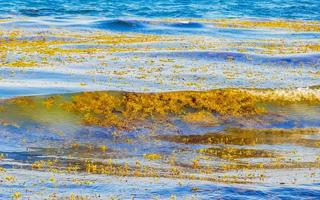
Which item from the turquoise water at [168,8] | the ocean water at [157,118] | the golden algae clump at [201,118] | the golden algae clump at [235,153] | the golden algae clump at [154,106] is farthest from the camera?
the turquoise water at [168,8]

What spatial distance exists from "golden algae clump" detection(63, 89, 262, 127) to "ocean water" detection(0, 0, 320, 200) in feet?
0.12

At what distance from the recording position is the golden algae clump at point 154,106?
23047 mm

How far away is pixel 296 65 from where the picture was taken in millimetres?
34500

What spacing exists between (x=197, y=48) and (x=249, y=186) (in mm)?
24905

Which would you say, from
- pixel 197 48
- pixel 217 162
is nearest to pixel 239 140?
pixel 217 162

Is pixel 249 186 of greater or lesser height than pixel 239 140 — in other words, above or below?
above

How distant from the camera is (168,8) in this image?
81062 millimetres

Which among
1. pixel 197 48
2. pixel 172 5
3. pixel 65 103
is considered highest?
pixel 65 103

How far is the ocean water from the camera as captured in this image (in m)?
15.4

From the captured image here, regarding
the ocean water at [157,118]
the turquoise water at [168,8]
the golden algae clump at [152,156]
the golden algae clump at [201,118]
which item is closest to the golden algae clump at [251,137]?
the ocean water at [157,118]

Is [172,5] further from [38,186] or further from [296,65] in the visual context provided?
[38,186]

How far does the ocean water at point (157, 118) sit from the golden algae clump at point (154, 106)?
4 cm

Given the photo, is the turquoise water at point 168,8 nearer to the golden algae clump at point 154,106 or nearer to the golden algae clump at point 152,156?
the golden algae clump at point 154,106

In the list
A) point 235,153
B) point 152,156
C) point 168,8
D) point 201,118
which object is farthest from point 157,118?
point 168,8
